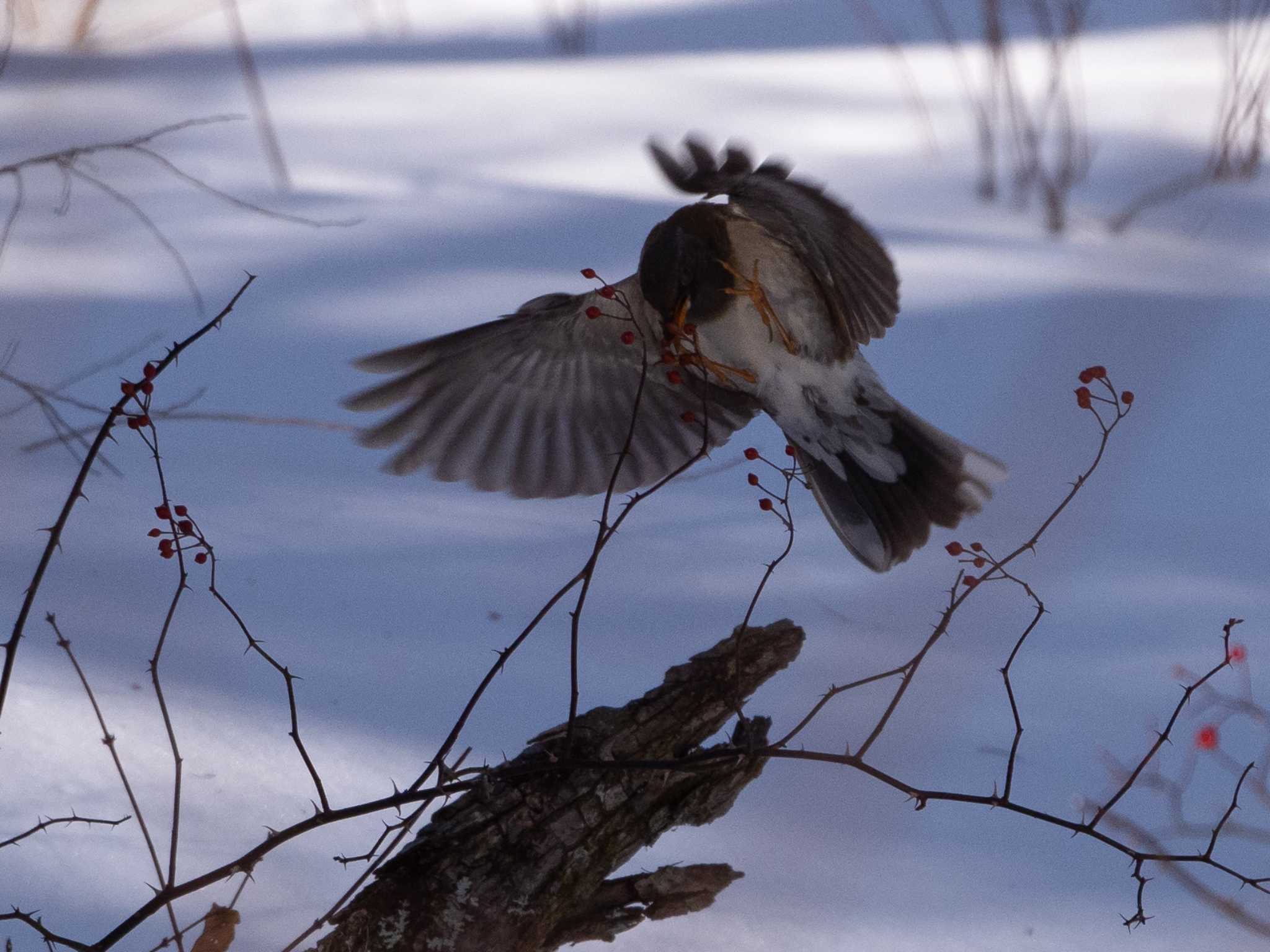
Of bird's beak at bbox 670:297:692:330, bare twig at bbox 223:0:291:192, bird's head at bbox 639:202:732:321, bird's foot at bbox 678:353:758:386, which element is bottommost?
bird's foot at bbox 678:353:758:386

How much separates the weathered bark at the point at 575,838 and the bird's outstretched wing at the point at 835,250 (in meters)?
0.44

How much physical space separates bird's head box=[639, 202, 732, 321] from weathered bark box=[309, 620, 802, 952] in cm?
46

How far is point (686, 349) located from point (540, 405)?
14.4 inches

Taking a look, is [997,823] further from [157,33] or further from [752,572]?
[157,33]

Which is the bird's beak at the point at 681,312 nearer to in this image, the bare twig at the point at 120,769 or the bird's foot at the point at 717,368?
the bird's foot at the point at 717,368

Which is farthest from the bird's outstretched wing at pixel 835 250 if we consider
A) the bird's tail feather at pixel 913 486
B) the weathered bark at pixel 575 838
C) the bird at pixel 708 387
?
the weathered bark at pixel 575 838

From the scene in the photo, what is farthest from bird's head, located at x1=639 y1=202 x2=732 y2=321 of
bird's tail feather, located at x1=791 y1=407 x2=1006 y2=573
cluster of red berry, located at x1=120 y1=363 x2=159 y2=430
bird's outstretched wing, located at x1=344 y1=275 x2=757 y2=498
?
cluster of red berry, located at x1=120 y1=363 x2=159 y2=430

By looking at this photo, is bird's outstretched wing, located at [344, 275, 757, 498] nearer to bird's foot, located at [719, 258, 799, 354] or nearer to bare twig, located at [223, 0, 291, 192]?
bird's foot, located at [719, 258, 799, 354]

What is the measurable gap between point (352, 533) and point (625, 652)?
0.46 meters

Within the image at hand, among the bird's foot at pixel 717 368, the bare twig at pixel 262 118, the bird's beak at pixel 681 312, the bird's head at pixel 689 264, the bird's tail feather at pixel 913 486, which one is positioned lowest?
the bird's tail feather at pixel 913 486

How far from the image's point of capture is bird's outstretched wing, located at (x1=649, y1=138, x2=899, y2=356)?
4.31 feet

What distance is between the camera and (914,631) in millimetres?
1576

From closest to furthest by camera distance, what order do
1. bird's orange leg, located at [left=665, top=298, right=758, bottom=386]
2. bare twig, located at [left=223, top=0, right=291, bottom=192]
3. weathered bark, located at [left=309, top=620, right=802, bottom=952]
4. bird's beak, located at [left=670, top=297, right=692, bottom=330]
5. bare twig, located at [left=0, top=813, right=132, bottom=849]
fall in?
1. bare twig, located at [left=0, top=813, right=132, bottom=849]
2. weathered bark, located at [left=309, top=620, right=802, bottom=952]
3. bird's orange leg, located at [left=665, top=298, right=758, bottom=386]
4. bird's beak, located at [left=670, top=297, right=692, bottom=330]
5. bare twig, located at [left=223, top=0, right=291, bottom=192]

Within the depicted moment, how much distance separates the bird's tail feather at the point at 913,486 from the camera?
68.9 inches
